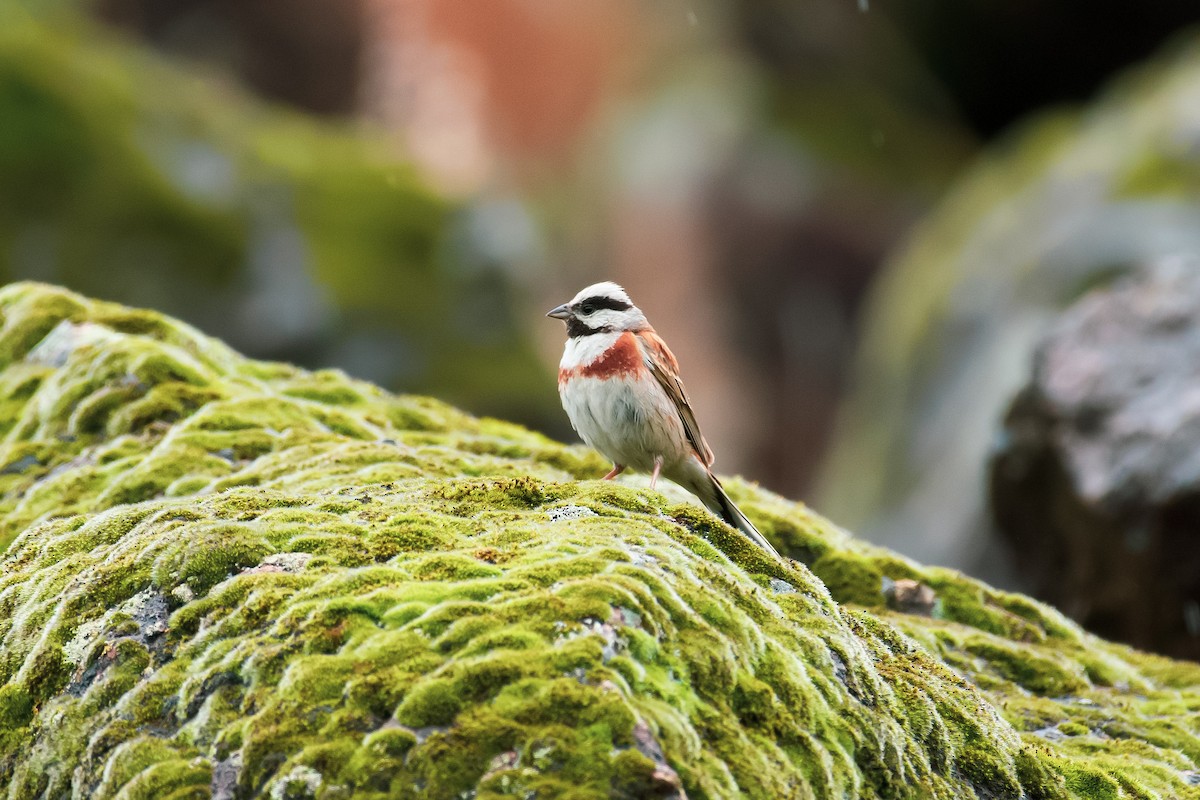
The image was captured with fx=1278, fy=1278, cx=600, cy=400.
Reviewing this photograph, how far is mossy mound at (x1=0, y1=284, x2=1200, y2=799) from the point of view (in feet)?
12.8

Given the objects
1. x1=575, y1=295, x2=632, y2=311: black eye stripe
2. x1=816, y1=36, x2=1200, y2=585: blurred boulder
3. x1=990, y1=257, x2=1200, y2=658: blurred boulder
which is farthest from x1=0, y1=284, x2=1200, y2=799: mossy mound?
x1=816, y1=36, x2=1200, y2=585: blurred boulder

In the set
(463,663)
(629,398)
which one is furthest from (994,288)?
(463,663)

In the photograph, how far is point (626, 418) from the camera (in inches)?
278

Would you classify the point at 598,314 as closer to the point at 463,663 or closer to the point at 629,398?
the point at 629,398

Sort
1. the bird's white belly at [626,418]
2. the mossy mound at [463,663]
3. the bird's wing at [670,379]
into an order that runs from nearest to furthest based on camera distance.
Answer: the mossy mound at [463,663] → the bird's white belly at [626,418] → the bird's wing at [670,379]

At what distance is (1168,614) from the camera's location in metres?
10.2

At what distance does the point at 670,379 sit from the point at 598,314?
0.57 metres

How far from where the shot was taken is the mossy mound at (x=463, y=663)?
12.8 ft

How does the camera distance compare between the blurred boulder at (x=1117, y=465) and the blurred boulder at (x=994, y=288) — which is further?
the blurred boulder at (x=994, y=288)

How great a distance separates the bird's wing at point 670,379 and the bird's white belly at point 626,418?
0.34 ft

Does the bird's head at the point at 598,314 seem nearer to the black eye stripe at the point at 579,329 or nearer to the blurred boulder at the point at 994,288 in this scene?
the black eye stripe at the point at 579,329

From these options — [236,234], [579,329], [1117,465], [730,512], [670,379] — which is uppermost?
[236,234]

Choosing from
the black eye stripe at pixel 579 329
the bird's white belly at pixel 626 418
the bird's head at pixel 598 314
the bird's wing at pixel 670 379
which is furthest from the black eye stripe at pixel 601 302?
the bird's white belly at pixel 626 418

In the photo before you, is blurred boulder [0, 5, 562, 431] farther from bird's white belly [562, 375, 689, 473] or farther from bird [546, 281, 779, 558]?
bird's white belly [562, 375, 689, 473]
